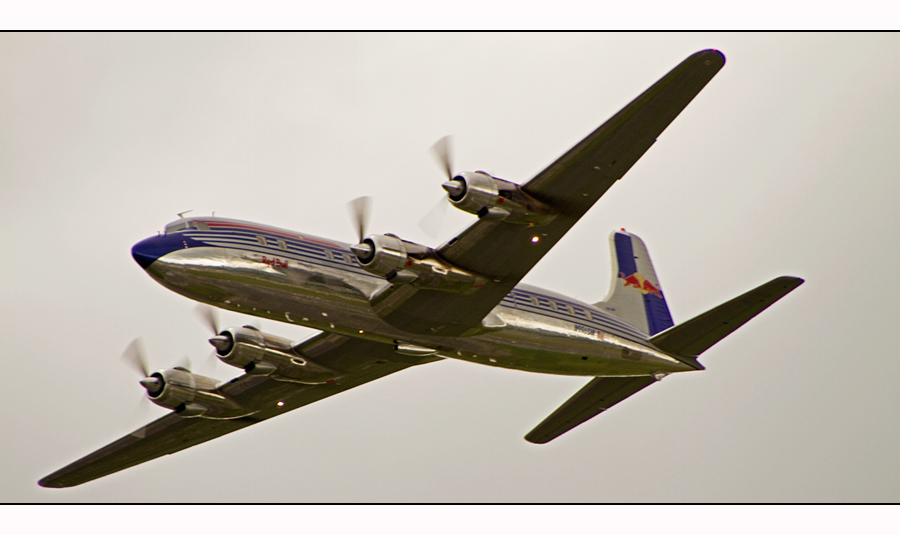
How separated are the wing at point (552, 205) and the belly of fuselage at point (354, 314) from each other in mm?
720

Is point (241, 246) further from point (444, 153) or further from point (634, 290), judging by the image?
point (634, 290)

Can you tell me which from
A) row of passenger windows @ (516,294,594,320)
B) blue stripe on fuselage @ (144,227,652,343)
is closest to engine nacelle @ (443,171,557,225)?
blue stripe on fuselage @ (144,227,652,343)

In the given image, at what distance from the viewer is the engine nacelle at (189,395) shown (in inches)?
1292

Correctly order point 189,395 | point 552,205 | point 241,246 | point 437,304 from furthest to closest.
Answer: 1. point 189,395
2. point 437,304
3. point 241,246
4. point 552,205

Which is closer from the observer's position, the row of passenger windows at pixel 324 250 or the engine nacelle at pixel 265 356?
the row of passenger windows at pixel 324 250

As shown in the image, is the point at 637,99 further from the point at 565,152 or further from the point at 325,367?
the point at 325,367

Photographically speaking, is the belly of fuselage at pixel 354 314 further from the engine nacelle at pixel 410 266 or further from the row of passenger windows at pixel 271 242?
the engine nacelle at pixel 410 266

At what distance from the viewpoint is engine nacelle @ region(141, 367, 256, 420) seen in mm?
32812

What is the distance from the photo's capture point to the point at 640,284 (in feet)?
120

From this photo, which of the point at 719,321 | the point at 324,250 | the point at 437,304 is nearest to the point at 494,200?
the point at 437,304

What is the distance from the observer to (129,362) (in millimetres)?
32375

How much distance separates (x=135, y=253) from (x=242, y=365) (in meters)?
6.42

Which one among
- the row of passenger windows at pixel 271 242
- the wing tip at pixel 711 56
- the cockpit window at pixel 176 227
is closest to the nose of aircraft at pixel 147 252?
the cockpit window at pixel 176 227

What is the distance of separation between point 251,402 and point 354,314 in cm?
823
